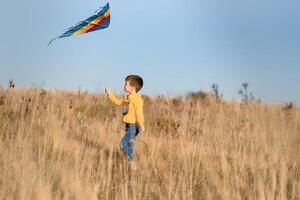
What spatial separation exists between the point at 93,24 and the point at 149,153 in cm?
154

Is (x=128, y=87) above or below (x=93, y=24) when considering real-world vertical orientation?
below

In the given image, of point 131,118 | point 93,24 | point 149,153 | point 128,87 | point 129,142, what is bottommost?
point 149,153

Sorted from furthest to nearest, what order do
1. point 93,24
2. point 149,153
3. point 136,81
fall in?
point 149,153 → point 136,81 → point 93,24

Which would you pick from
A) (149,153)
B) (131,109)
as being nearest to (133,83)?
(131,109)

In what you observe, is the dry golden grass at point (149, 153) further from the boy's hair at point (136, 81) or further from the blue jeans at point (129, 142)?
the boy's hair at point (136, 81)

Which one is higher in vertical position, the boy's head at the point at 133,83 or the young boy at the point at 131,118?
the boy's head at the point at 133,83

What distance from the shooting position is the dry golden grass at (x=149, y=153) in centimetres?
411

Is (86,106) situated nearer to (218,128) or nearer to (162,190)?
(218,128)

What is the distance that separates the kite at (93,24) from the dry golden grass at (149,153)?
3.63 ft

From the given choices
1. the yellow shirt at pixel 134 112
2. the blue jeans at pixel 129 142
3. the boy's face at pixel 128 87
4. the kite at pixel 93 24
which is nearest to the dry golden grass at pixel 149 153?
the blue jeans at pixel 129 142

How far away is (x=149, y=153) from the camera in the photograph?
5785 mm

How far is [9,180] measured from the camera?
4.00 meters

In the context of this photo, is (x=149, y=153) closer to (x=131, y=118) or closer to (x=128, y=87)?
(x=131, y=118)

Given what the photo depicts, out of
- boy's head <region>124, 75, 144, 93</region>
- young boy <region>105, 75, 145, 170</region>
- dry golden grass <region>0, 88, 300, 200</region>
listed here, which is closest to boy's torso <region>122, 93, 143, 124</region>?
young boy <region>105, 75, 145, 170</region>
